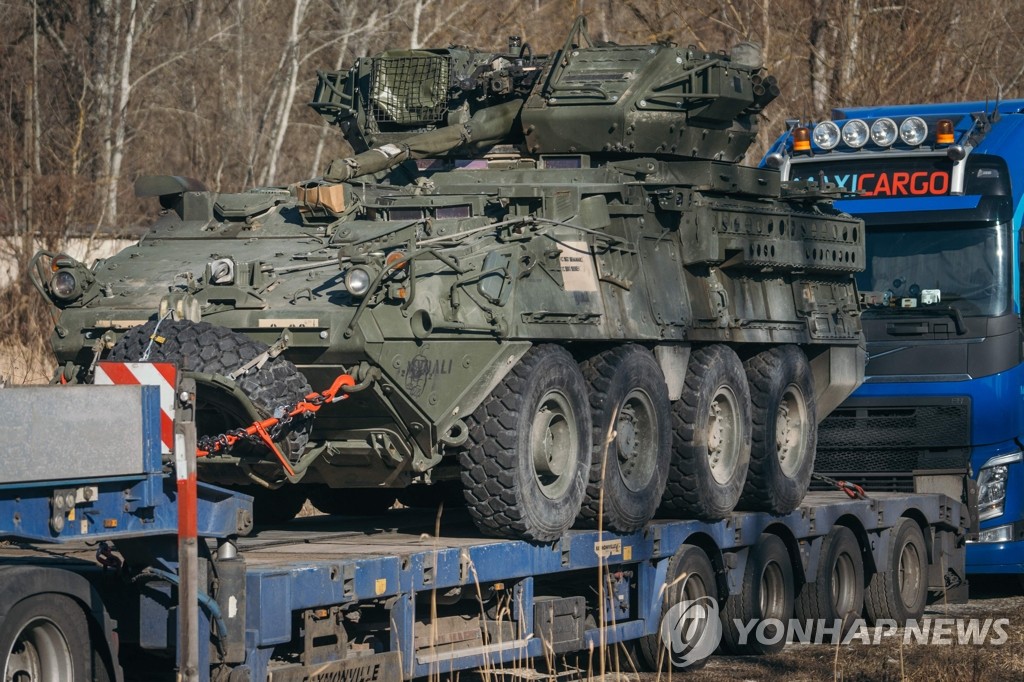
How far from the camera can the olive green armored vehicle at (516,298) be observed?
959 centimetres

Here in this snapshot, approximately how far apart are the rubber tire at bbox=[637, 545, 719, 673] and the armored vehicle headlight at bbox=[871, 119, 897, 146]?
4.74 meters

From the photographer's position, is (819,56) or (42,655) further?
(819,56)

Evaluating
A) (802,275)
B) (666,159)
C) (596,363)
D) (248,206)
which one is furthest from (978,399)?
Answer: (248,206)

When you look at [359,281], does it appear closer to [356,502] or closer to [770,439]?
[356,502]

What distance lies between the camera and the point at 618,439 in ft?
36.3

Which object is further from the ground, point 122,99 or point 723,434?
A: point 122,99

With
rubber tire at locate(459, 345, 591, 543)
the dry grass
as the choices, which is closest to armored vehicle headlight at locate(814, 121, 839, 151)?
rubber tire at locate(459, 345, 591, 543)

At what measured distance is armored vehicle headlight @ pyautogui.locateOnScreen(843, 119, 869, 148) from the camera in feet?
49.5

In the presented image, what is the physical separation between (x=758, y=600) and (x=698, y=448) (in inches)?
51.6

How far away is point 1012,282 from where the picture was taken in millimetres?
14383

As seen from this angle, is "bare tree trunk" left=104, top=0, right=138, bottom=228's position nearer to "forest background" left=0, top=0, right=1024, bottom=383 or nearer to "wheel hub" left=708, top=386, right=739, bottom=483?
"forest background" left=0, top=0, right=1024, bottom=383

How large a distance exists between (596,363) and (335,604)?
2.89 meters

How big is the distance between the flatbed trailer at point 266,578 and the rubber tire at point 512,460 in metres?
0.14

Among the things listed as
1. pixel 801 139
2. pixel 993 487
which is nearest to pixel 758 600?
pixel 993 487
